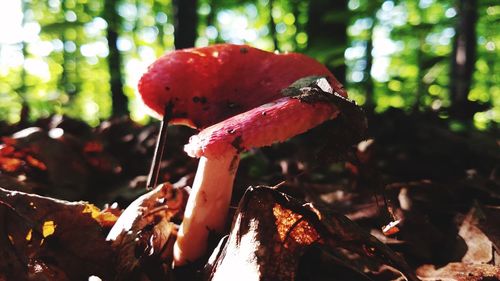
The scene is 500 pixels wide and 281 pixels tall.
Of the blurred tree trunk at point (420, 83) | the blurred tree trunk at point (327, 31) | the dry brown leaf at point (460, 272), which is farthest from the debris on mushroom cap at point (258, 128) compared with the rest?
the blurred tree trunk at point (420, 83)

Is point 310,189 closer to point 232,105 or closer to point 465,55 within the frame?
point 232,105

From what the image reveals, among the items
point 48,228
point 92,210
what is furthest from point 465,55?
point 48,228

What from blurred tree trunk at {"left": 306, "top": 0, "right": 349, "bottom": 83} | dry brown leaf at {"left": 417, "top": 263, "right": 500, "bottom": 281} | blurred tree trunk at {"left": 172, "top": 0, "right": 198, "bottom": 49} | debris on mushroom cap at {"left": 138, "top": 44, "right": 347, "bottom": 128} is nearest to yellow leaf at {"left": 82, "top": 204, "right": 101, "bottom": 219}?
debris on mushroom cap at {"left": 138, "top": 44, "right": 347, "bottom": 128}

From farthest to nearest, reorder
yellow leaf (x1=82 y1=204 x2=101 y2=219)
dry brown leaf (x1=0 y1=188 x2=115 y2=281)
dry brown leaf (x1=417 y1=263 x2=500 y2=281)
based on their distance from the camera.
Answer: yellow leaf (x1=82 y1=204 x2=101 y2=219) → dry brown leaf (x1=417 y1=263 x2=500 y2=281) → dry brown leaf (x1=0 y1=188 x2=115 y2=281)

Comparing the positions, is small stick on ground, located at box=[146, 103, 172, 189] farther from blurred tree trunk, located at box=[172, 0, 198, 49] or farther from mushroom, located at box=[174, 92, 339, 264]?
blurred tree trunk, located at box=[172, 0, 198, 49]

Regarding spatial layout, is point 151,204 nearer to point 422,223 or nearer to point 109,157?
point 422,223

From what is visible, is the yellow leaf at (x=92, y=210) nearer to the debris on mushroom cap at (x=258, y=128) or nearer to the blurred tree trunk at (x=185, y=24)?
the debris on mushroom cap at (x=258, y=128)
